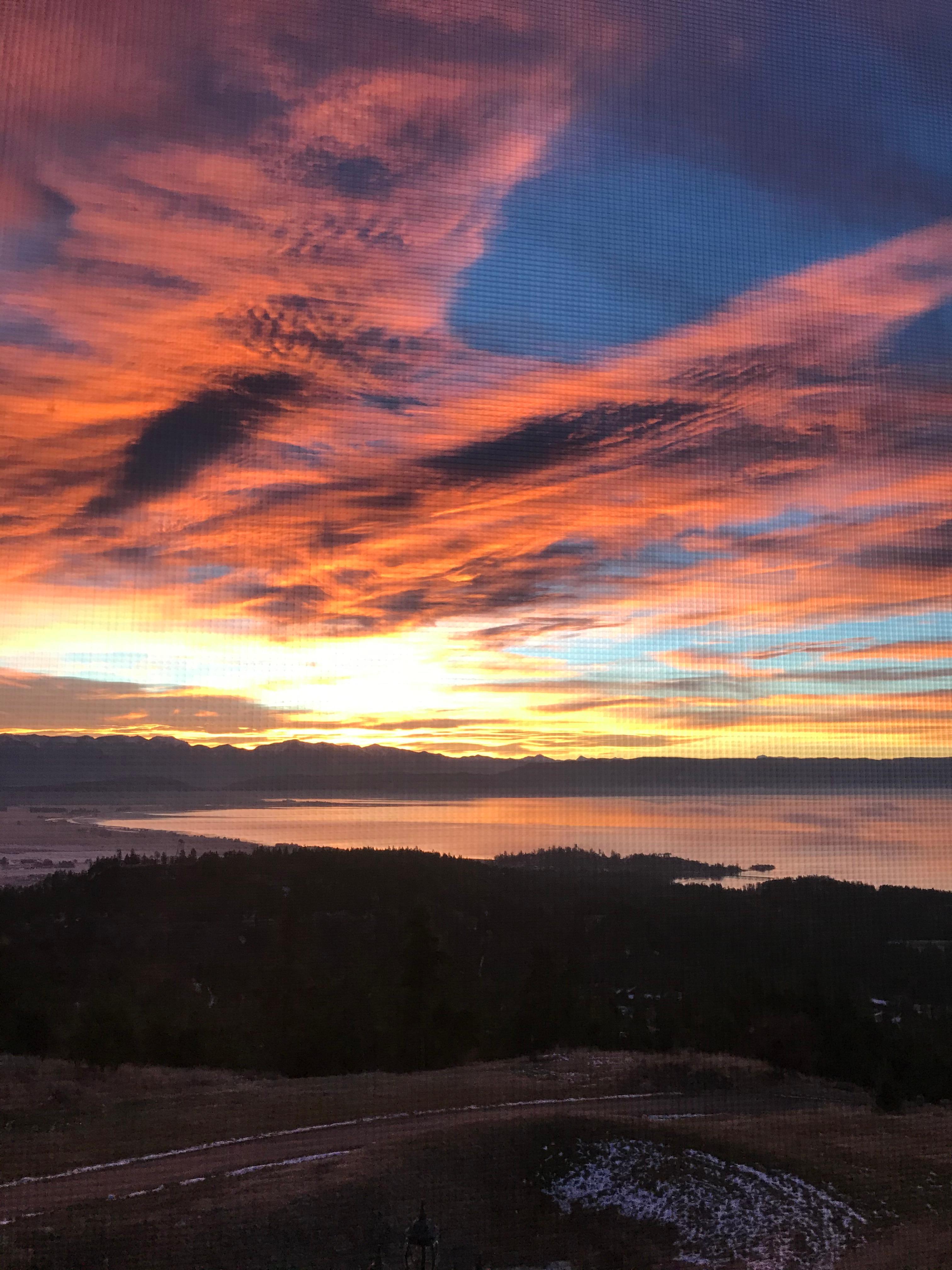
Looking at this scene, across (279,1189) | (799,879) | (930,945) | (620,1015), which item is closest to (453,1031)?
(620,1015)

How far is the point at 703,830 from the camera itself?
414cm

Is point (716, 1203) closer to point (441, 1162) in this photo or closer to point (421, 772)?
point (441, 1162)

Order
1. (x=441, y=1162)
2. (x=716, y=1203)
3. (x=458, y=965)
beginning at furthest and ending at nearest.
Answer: (x=458, y=965) → (x=441, y=1162) → (x=716, y=1203)

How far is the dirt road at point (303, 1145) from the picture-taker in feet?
9.05

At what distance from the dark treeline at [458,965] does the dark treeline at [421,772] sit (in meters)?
0.79

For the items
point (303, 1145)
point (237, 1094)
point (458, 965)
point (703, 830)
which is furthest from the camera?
point (458, 965)

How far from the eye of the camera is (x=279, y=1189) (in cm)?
284

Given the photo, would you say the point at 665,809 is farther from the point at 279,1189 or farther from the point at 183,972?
the point at 183,972

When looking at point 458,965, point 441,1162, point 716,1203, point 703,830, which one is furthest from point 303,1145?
point 458,965

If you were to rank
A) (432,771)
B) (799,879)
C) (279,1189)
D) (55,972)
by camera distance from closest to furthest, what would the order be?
(279,1189)
(799,879)
(432,771)
(55,972)

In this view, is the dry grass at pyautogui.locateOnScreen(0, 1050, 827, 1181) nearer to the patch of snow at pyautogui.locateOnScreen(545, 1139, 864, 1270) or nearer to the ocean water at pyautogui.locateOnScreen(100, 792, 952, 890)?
the patch of snow at pyautogui.locateOnScreen(545, 1139, 864, 1270)

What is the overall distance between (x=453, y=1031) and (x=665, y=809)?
2.99 m

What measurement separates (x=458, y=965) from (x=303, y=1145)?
4629 mm

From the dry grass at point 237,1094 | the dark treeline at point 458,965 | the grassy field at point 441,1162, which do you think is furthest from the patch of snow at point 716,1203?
the dark treeline at point 458,965
